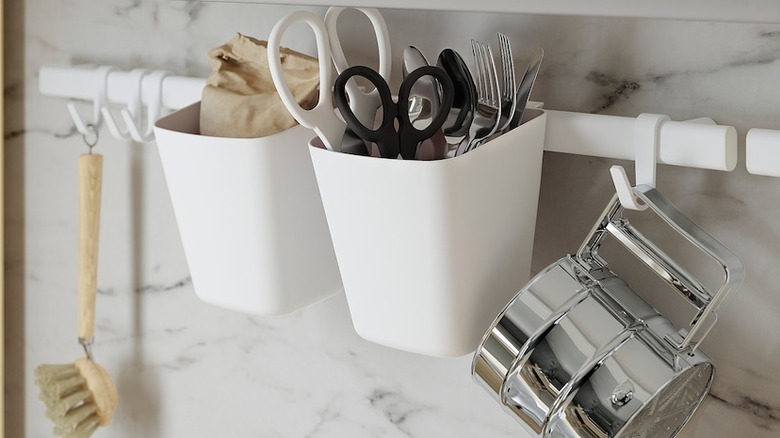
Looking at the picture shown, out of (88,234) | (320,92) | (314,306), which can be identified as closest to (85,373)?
(88,234)

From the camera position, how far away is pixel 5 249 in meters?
1.03

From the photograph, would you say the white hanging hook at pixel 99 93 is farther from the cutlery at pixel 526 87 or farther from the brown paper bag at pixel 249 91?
the cutlery at pixel 526 87

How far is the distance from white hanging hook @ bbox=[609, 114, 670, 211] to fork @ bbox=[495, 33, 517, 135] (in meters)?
0.08

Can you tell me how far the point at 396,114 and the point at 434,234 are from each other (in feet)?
0.27

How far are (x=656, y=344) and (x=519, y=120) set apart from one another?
0.17 metres

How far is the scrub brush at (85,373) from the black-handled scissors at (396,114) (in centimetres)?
43

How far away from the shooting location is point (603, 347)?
53cm

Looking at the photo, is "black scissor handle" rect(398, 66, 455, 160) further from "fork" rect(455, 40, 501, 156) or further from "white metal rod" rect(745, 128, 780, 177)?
"white metal rod" rect(745, 128, 780, 177)

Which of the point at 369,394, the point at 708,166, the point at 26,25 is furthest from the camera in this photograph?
the point at 26,25

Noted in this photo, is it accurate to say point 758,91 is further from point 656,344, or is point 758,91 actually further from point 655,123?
point 656,344

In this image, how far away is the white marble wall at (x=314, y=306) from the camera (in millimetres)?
A: 584

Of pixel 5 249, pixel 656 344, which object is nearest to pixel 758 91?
pixel 656 344

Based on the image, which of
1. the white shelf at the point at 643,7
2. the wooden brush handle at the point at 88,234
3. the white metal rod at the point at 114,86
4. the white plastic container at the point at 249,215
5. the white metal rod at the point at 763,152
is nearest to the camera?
the white shelf at the point at 643,7

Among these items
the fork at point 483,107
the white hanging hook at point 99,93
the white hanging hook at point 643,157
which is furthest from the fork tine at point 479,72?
the white hanging hook at point 99,93
